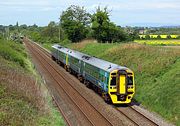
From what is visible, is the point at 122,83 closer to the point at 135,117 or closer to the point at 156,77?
the point at 135,117

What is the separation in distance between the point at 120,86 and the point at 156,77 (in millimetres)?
5734

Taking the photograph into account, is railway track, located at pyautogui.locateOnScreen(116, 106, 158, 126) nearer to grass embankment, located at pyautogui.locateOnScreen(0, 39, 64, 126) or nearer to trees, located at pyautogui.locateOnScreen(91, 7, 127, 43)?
grass embankment, located at pyautogui.locateOnScreen(0, 39, 64, 126)

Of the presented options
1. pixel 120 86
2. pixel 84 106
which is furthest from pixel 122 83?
pixel 84 106

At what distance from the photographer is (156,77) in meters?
30.2

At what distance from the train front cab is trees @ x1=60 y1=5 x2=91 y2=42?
216 ft

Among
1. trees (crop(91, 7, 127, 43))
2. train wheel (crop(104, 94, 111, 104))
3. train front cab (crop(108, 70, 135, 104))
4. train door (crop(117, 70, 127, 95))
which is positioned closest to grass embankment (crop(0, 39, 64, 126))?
train wheel (crop(104, 94, 111, 104))

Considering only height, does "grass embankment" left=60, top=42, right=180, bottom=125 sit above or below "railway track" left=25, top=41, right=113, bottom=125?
above

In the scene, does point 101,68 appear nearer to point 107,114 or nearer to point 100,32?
point 107,114

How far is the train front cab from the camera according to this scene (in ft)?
83.6

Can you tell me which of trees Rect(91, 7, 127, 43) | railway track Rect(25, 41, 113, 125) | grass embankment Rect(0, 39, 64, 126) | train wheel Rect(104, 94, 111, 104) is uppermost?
trees Rect(91, 7, 127, 43)

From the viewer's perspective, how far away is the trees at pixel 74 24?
300ft

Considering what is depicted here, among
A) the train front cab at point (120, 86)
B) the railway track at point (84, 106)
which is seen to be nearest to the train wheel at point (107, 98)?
the train front cab at point (120, 86)

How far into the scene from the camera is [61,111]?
79.6 ft

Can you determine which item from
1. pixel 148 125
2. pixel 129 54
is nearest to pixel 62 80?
pixel 129 54
